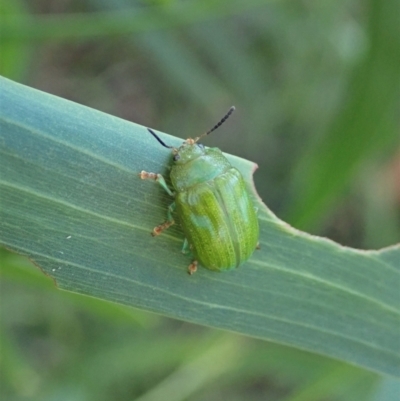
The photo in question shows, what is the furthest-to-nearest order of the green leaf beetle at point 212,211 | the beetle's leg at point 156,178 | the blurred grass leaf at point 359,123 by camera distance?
the blurred grass leaf at point 359,123, the green leaf beetle at point 212,211, the beetle's leg at point 156,178

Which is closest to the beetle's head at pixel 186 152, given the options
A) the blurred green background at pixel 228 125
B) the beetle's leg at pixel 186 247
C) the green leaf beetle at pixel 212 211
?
the green leaf beetle at pixel 212 211

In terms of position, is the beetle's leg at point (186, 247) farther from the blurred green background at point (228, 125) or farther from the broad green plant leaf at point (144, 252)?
the blurred green background at point (228, 125)

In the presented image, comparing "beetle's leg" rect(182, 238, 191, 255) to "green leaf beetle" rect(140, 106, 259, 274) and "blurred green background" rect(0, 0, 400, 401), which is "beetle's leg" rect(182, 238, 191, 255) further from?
"blurred green background" rect(0, 0, 400, 401)

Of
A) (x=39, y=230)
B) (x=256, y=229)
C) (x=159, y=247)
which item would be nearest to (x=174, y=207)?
(x=159, y=247)

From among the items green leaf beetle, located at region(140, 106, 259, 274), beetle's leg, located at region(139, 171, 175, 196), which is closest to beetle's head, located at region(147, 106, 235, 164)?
green leaf beetle, located at region(140, 106, 259, 274)

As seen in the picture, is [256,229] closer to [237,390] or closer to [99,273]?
[99,273]

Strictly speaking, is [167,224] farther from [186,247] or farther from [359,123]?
[359,123]

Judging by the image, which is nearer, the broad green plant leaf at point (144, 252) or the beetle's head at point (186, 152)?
the broad green plant leaf at point (144, 252)
